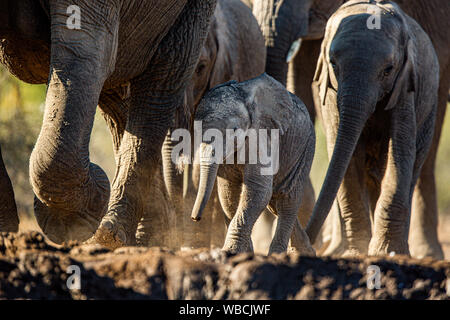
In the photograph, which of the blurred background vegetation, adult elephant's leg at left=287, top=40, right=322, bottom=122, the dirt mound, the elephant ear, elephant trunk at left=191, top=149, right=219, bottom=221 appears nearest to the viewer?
the dirt mound

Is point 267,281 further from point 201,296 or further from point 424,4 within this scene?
point 424,4

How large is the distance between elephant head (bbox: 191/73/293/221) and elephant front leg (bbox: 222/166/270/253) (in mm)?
107

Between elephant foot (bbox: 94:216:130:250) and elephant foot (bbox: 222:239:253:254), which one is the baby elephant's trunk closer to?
elephant foot (bbox: 222:239:253:254)

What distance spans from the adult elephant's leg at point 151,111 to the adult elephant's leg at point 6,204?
0.52 meters

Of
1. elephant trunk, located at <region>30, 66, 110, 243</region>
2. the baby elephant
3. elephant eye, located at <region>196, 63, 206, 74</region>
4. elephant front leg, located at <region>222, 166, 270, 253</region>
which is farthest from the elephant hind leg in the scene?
elephant eye, located at <region>196, 63, 206, 74</region>

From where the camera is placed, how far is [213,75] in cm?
504

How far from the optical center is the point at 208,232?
5.02 meters

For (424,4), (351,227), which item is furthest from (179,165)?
(424,4)

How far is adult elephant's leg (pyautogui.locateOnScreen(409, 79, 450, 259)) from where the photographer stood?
5.99 m

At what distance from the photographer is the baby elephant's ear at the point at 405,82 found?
431 centimetres

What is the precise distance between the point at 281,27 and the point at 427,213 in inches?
64.1

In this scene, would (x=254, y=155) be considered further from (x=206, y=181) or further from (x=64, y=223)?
(x=64, y=223)

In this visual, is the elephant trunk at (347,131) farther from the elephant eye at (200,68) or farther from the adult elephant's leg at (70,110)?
the adult elephant's leg at (70,110)
